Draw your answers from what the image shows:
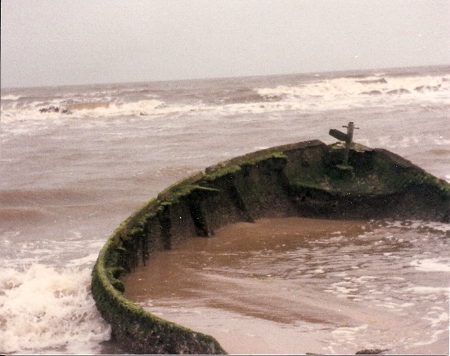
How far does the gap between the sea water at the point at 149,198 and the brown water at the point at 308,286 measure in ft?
0.07

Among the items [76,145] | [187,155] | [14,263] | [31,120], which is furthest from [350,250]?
[31,120]

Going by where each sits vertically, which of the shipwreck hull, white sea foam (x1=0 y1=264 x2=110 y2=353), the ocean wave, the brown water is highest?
the ocean wave

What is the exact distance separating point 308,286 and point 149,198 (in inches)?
173

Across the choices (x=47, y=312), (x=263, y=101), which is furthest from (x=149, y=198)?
(x=263, y=101)

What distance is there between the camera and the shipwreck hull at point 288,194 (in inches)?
217

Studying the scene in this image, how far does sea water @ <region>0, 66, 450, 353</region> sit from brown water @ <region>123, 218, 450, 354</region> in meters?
0.02

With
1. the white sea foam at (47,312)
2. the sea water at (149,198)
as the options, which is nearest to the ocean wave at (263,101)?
the sea water at (149,198)

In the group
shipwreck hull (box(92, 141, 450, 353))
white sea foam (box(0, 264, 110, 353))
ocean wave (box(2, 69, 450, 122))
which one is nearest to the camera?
white sea foam (box(0, 264, 110, 353))

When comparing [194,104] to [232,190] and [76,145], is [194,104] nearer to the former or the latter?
[76,145]

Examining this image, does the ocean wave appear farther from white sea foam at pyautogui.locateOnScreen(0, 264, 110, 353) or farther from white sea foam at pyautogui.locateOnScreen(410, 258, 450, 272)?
white sea foam at pyautogui.locateOnScreen(0, 264, 110, 353)

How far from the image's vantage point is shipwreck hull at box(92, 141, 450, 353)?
5520 millimetres

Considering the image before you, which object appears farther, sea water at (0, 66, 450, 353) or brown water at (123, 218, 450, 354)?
sea water at (0, 66, 450, 353)

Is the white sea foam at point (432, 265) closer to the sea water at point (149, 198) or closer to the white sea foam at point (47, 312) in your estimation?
the sea water at point (149, 198)

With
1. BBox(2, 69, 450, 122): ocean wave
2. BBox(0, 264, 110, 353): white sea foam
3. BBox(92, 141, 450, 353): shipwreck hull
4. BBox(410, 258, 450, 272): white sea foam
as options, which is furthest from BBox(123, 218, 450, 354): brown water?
BBox(2, 69, 450, 122): ocean wave
